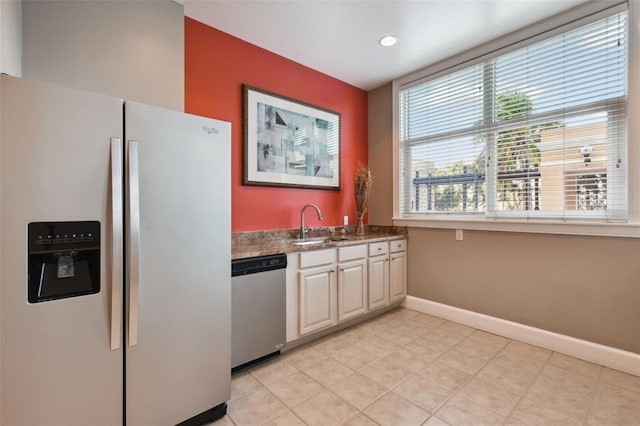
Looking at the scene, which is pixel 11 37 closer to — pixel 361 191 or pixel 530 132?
pixel 361 191

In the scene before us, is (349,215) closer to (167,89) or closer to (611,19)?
(167,89)

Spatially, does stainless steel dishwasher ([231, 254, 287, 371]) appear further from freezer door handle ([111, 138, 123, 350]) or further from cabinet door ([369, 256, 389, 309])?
cabinet door ([369, 256, 389, 309])

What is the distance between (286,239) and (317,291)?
0.70 m

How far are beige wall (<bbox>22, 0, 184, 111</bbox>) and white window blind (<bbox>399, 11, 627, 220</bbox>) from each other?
2574 millimetres

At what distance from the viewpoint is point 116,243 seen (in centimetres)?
132

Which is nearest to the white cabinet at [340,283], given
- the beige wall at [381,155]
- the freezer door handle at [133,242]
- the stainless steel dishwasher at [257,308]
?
the stainless steel dishwasher at [257,308]

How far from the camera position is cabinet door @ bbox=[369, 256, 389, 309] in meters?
3.04

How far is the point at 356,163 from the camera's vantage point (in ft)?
12.4

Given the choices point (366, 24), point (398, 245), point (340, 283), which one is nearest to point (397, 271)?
point (398, 245)

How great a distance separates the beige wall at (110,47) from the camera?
172 centimetres

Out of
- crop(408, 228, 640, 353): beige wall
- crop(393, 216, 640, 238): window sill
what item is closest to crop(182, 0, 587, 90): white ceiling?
crop(393, 216, 640, 238): window sill

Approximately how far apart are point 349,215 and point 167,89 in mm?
2364

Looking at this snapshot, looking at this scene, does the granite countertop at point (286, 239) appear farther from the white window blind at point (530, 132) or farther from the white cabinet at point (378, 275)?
the white window blind at point (530, 132)

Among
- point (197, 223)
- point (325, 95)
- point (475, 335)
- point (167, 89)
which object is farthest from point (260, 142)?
point (475, 335)
